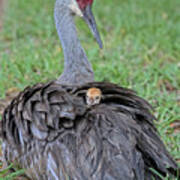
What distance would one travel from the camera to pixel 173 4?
25.6 feet

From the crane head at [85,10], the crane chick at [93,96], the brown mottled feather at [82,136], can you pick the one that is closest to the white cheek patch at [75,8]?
the crane head at [85,10]

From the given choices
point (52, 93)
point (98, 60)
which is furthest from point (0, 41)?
point (52, 93)

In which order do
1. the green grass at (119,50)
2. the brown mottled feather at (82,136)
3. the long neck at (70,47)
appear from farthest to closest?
the green grass at (119,50), the long neck at (70,47), the brown mottled feather at (82,136)

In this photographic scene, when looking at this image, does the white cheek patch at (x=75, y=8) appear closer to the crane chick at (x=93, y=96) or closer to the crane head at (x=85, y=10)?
the crane head at (x=85, y=10)

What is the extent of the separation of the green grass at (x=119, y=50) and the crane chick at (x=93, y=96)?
39.3 inches

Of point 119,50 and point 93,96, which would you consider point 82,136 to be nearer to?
point 93,96

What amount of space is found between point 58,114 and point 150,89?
6.42 ft

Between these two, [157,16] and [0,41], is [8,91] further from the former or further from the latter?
[157,16]

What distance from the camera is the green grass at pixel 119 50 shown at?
15.5 feet

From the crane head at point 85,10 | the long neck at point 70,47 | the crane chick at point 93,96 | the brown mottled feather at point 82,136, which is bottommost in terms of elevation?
the brown mottled feather at point 82,136

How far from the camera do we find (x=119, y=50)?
5.70m

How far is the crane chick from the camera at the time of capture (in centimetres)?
296

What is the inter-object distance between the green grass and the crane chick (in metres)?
1.00

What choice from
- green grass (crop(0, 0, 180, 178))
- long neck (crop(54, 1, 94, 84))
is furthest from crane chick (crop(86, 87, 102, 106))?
green grass (crop(0, 0, 180, 178))
